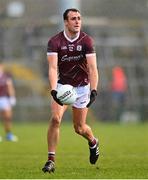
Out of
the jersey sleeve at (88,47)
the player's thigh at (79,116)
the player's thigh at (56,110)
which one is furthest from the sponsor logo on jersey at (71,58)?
the player's thigh at (79,116)

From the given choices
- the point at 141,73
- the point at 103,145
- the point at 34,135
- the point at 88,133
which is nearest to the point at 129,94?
the point at 141,73

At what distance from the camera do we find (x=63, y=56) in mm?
12938

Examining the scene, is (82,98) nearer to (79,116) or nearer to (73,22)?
(79,116)

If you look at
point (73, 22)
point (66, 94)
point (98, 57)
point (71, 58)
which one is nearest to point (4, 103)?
point (71, 58)

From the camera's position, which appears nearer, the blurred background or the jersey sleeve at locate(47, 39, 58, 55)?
the jersey sleeve at locate(47, 39, 58, 55)

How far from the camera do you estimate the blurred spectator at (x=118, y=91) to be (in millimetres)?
34156

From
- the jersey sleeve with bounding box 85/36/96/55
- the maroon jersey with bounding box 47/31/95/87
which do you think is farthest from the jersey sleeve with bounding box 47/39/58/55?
the jersey sleeve with bounding box 85/36/96/55

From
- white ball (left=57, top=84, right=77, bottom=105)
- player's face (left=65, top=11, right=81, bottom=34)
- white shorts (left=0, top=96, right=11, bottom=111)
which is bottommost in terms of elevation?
white shorts (left=0, top=96, right=11, bottom=111)

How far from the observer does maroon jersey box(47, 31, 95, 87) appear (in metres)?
12.9

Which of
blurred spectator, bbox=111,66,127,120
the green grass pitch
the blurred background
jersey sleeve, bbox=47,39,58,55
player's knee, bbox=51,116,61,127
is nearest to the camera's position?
the green grass pitch

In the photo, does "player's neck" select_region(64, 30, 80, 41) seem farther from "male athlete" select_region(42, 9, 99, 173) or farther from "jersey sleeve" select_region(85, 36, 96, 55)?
"jersey sleeve" select_region(85, 36, 96, 55)

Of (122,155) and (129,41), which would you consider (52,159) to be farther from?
(129,41)

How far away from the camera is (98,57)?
Result: 36469mm

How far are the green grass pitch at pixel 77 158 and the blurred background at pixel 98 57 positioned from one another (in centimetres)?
1094
